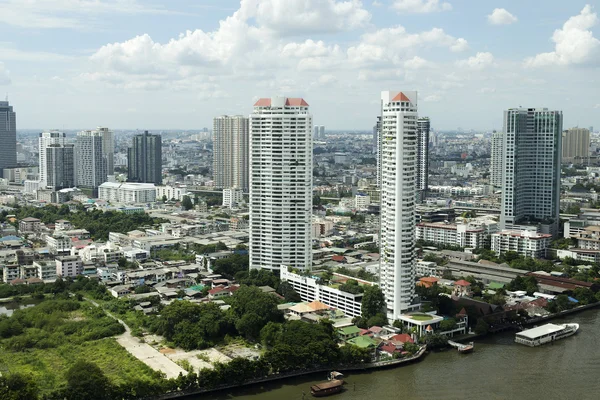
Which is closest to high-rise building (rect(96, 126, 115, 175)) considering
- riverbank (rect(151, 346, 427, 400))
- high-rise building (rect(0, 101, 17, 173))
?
high-rise building (rect(0, 101, 17, 173))

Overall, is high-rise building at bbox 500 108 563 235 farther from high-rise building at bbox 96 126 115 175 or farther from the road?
high-rise building at bbox 96 126 115 175

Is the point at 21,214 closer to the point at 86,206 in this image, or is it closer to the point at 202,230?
the point at 86,206

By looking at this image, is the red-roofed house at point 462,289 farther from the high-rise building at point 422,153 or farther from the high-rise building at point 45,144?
the high-rise building at point 45,144

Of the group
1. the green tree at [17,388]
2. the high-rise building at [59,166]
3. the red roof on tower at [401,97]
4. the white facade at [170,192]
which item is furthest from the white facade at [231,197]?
the green tree at [17,388]

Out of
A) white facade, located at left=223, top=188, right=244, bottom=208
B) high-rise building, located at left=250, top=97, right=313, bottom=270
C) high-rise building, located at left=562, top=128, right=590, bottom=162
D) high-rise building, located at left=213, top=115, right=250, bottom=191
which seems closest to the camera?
high-rise building, located at left=250, top=97, right=313, bottom=270

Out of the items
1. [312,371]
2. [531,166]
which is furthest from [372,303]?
[531,166]
